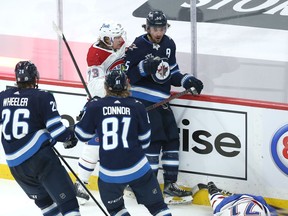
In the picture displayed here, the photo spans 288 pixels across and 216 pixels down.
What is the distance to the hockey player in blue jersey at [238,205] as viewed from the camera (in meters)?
4.85

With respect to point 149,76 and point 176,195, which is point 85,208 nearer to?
point 176,195

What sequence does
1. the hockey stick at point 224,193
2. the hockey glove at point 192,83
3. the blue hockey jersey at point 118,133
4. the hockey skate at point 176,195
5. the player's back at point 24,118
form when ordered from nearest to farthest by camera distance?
1. the blue hockey jersey at point 118,133
2. the player's back at point 24,118
3. the hockey stick at point 224,193
4. the hockey glove at point 192,83
5. the hockey skate at point 176,195

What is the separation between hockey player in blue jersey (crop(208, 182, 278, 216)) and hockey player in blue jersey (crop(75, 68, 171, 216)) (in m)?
0.53

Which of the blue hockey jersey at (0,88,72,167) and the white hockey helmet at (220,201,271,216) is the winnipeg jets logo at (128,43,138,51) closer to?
the blue hockey jersey at (0,88,72,167)

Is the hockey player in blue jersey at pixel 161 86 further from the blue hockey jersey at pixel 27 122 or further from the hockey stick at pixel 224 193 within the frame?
the blue hockey jersey at pixel 27 122

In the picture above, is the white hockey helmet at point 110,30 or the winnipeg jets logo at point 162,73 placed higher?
the white hockey helmet at point 110,30

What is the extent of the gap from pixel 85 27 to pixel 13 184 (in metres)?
1.18

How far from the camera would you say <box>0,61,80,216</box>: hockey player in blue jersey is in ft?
15.0

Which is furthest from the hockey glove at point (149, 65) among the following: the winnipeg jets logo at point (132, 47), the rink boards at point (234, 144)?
the rink boards at point (234, 144)

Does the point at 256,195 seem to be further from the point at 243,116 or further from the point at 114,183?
the point at 114,183

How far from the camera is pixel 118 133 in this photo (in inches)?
173

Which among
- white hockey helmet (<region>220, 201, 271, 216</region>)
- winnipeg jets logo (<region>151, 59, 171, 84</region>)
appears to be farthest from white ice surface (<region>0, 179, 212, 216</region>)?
winnipeg jets logo (<region>151, 59, 171, 84</region>)

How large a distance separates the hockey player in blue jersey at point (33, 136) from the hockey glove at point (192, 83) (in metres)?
0.96

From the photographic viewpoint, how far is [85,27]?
631 centimetres
